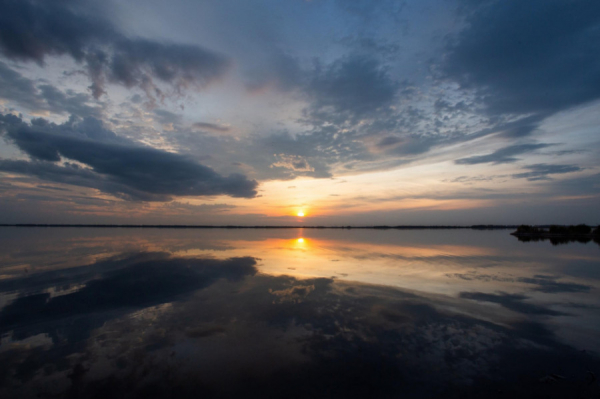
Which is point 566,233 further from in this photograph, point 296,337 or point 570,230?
point 296,337

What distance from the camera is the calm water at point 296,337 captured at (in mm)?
6309

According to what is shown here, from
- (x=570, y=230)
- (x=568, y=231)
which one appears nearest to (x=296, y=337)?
(x=570, y=230)

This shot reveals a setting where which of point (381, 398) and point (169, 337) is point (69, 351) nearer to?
point (169, 337)

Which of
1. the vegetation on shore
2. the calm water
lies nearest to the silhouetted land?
the vegetation on shore

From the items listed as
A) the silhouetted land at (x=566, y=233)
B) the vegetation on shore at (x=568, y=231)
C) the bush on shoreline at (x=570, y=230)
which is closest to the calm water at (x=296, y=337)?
the silhouetted land at (x=566, y=233)

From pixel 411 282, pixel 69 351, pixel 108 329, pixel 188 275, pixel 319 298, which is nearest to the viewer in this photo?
pixel 69 351

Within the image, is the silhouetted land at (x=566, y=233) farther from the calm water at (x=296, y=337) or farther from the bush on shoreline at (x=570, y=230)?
the calm water at (x=296, y=337)

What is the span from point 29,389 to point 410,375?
8.90 meters

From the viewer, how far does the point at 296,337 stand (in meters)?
8.94

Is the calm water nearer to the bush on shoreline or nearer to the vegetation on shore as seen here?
the bush on shoreline

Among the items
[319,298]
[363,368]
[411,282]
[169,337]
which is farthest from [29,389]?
[411,282]

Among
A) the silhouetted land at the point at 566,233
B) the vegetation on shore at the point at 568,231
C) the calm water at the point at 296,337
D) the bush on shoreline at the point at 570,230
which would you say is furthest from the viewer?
the vegetation on shore at the point at 568,231

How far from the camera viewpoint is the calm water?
6309 mm

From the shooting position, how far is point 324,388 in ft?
20.3
